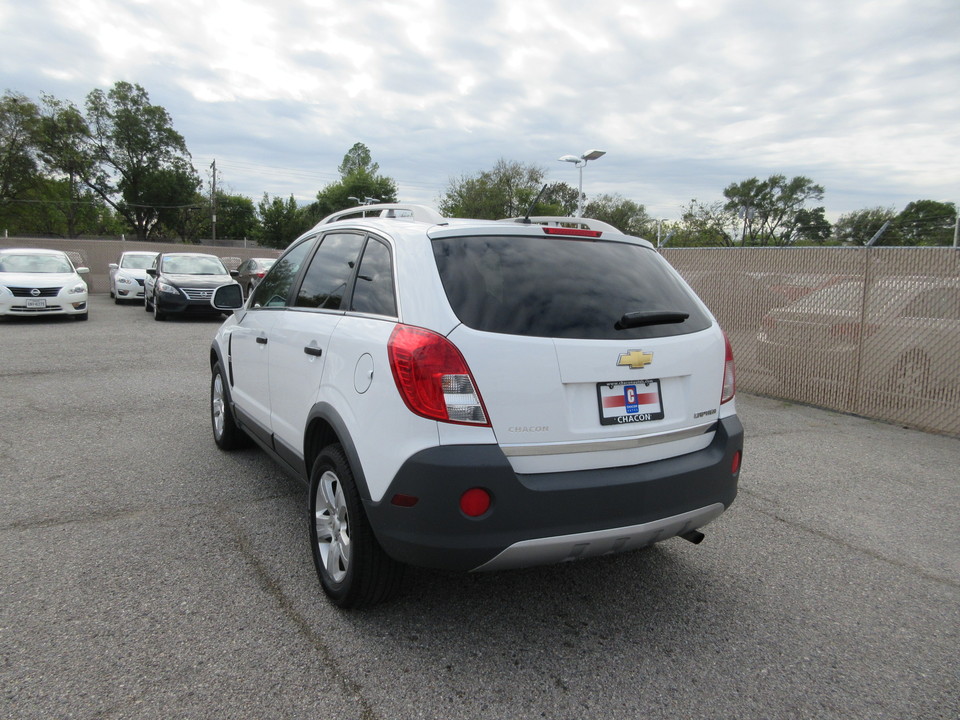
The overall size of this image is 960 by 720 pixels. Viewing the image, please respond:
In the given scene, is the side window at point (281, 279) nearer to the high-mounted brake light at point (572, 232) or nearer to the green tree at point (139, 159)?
the high-mounted brake light at point (572, 232)

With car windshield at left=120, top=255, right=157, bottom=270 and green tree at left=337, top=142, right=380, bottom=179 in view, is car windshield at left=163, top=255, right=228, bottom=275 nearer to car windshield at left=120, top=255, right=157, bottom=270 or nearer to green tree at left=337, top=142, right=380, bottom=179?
Answer: car windshield at left=120, top=255, right=157, bottom=270

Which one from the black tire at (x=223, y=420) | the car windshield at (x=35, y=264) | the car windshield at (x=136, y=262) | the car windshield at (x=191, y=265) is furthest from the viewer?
the car windshield at (x=136, y=262)

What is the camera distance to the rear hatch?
2488mm

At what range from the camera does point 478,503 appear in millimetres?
2422

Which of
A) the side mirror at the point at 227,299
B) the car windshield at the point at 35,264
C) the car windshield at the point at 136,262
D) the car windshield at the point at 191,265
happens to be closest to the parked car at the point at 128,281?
the car windshield at the point at 136,262

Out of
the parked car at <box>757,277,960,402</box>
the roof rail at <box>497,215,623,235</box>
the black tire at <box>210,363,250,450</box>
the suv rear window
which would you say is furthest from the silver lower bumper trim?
the parked car at <box>757,277,960,402</box>

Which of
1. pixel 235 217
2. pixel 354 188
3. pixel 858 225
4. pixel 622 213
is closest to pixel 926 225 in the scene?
pixel 858 225

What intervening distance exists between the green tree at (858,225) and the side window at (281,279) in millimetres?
71819

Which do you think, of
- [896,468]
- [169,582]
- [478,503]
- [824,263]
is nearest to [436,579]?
[478,503]

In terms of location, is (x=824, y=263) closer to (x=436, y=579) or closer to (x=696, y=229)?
(x=436, y=579)

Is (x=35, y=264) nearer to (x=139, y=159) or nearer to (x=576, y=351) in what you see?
(x=576, y=351)

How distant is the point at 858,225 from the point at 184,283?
70.1 metres

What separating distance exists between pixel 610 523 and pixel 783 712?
2.85 feet

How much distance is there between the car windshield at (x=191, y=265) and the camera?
16.6 metres
